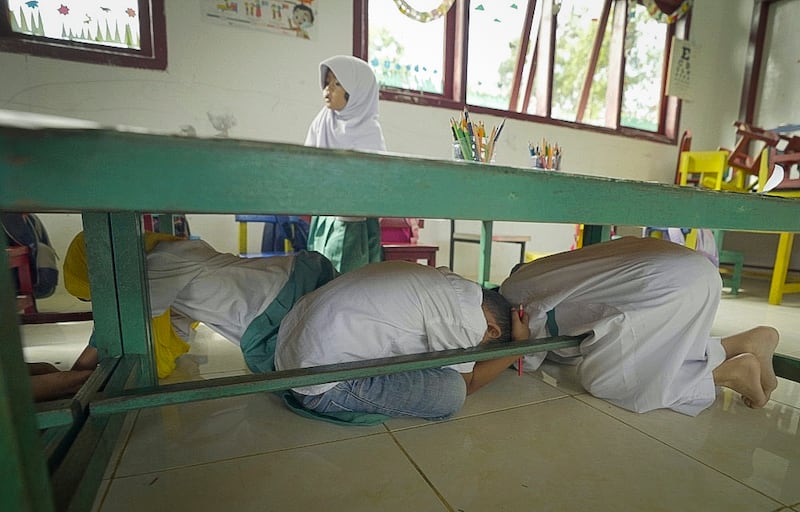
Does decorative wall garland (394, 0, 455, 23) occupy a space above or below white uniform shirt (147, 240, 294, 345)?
above

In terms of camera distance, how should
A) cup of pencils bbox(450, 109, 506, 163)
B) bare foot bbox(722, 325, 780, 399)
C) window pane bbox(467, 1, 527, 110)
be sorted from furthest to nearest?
1. window pane bbox(467, 1, 527, 110)
2. cup of pencils bbox(450, 109, 506, 163)
3. bare foot bbox(722, 325, 780, 399)

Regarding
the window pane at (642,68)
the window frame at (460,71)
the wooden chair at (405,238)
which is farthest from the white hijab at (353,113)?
the window pane at (642,68)

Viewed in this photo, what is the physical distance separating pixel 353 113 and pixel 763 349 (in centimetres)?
193

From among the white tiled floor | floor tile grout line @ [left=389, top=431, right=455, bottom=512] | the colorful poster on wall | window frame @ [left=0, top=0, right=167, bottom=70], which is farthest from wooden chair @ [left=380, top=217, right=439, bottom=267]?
window frame @ [left=0, top=0, right=167, bottom=70]

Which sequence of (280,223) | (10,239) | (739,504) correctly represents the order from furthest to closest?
(280,223)
(10,239)
(739,504)

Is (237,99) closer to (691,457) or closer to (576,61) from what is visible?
(691,457)

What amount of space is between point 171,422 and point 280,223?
156 centimetres

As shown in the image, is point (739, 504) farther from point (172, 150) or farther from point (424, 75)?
point (424, 75)

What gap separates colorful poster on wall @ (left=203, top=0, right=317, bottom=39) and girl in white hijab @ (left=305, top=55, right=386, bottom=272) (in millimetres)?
729

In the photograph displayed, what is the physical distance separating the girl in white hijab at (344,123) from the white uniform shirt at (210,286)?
2.88 ft

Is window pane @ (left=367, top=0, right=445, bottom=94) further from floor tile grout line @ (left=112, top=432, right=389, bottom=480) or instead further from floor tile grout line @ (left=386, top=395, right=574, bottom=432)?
floor tile grout line @ (left=112, top=432, right=389, bottom=480)

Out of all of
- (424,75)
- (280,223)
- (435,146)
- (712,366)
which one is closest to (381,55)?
(424,75)

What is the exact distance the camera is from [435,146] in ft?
10.4

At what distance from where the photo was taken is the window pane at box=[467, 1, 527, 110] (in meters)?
3.28
